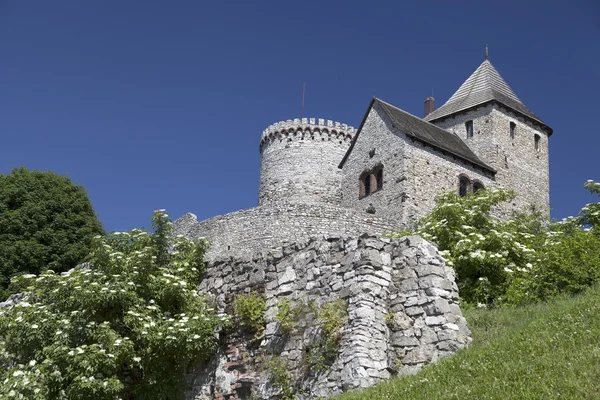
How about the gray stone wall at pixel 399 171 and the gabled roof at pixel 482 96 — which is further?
the gabled roof at pixel 482 96

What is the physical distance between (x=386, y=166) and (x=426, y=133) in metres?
2.88

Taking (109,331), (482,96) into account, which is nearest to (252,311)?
(109,331)

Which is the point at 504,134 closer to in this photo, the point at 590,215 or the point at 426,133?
the point at 426,133

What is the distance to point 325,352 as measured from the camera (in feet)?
41.3

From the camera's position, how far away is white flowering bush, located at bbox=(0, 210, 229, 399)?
13141 millimetres

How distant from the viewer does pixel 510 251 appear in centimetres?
1981

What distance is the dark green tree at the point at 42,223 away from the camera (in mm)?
27906


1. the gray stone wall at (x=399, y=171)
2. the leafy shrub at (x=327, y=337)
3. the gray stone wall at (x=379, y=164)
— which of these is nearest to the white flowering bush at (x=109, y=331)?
the leafy shrub at (x=327, y=337)

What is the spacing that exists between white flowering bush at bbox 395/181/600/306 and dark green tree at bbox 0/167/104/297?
1294 cm

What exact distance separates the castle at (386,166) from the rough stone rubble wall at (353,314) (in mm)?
12788

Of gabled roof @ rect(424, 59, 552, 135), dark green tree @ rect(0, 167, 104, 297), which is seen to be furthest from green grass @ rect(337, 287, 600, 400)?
gabled roof @ rect(424, 59, 552, 135)

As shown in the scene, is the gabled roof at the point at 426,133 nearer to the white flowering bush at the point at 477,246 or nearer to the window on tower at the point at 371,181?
the window on tower at the point at 371,181

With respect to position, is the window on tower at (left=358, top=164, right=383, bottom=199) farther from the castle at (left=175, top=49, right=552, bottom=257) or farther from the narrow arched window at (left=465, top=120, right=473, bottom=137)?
the narrow arched window at (left=465, top=120, right=473, bottom=137)

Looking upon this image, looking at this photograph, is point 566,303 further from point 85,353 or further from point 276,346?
point 85,353
